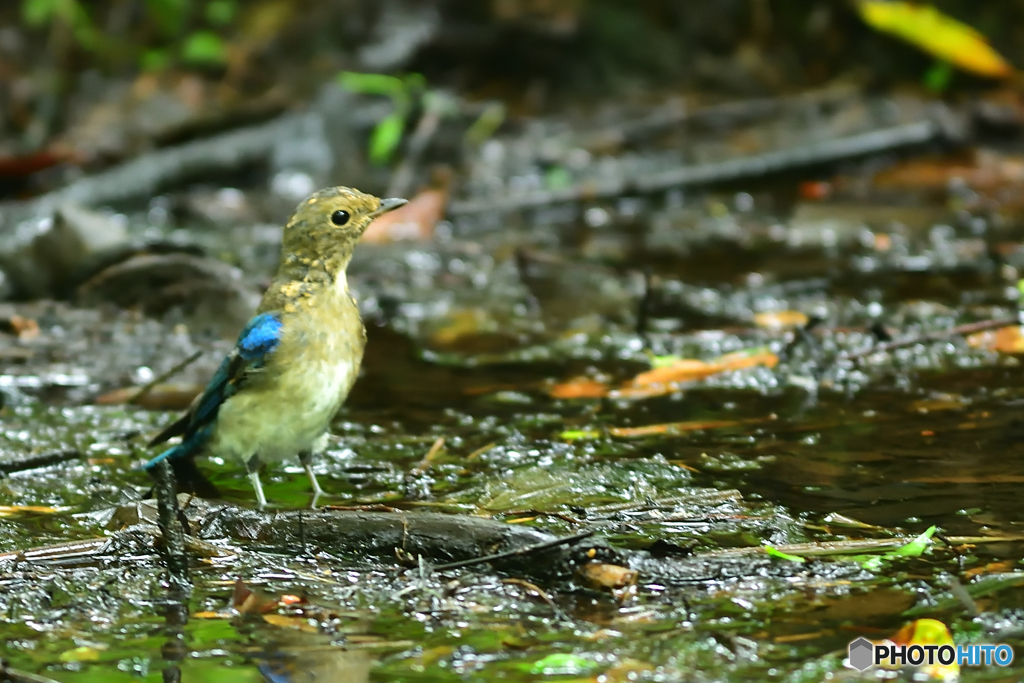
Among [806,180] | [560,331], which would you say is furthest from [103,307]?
[806,180]

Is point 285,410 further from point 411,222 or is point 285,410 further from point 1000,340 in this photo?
point 411,222

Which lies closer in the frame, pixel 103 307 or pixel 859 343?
pixel 859 343

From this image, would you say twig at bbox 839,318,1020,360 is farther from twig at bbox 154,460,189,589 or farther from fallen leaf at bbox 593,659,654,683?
twig at bbox 154,460,189,589

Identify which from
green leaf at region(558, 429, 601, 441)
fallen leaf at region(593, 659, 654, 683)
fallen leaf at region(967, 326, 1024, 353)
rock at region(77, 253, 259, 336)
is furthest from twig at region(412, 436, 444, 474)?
fallen leaf at region(967, 326, 1024, 353)

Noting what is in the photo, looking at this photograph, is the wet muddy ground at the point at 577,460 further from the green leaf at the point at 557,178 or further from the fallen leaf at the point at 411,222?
the green leaf at the point at 557,178

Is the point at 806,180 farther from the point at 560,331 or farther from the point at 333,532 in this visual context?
the point at 333,532

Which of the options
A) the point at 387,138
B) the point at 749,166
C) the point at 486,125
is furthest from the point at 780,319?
the point at 486,125

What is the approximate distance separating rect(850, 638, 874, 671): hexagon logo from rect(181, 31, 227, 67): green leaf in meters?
10.3

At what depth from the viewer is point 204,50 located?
11.9 metres

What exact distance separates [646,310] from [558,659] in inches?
141

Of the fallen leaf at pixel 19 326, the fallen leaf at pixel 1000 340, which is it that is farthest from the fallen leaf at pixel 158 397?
the fallen leaf at pixel 1000 340

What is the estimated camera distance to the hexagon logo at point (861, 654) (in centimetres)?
283

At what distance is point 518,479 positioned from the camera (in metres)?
4.24

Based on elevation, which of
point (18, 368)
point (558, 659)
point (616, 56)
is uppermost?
point (616, 56)
